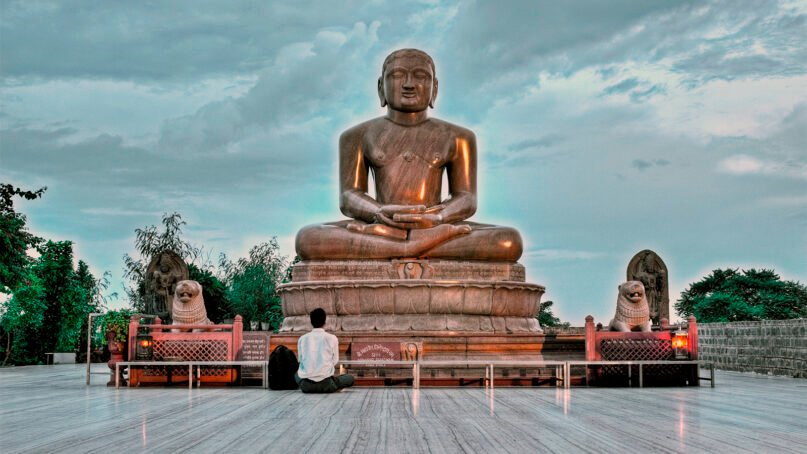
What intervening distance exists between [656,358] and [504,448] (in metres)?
7.02

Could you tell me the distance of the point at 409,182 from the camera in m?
16.4

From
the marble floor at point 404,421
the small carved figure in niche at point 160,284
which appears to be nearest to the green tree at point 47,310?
the small carved figure in niche at point 160,284

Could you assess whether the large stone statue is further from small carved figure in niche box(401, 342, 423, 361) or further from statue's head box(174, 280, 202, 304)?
statue's head box(174, 280, 202, 304)

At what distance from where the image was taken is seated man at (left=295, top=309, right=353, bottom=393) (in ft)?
31.7

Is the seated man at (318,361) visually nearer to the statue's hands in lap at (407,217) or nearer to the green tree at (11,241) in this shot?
the statue's hands in lap at (407,217)

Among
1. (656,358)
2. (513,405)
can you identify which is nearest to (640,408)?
(513,405)

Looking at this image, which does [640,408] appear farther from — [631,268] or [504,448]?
[631,268]

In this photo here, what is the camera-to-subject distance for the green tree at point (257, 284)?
29109mm

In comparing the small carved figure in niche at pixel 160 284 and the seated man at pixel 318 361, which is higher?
the small carved figure in niche at pixel 160 284

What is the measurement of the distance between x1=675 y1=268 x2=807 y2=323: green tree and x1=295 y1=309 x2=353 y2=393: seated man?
87.1ft

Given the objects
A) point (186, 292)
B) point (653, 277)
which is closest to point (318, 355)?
point (186, 292)

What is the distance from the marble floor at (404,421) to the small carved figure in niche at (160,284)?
8443 millimetres

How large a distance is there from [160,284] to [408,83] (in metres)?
6.73

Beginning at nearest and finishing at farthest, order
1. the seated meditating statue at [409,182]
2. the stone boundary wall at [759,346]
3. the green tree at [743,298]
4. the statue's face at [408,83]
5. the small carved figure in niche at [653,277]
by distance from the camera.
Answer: the stone boundary wall at [759,346] < the seated meditating statue at [409,182] < the statue's face at [408,83] < the small carved figure in niche at [653,277] < the green tree at [743,298]
